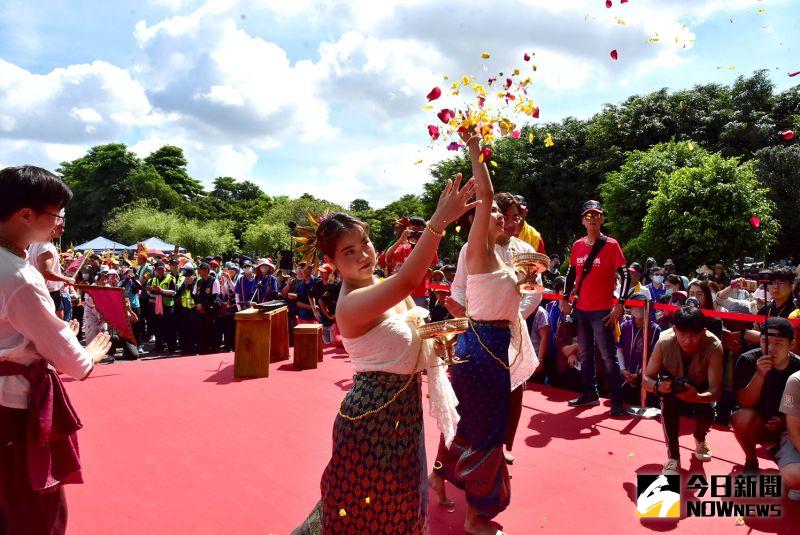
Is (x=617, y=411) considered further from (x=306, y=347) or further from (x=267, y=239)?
(x=267, y=239)

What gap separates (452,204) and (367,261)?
1.54ft

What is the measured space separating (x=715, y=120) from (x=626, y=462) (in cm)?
2466

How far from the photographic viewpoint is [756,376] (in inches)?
160

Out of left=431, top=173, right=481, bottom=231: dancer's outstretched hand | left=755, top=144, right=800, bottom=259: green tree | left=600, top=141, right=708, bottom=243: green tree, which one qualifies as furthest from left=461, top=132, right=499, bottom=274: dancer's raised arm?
left=755, top=144, right=800, bottom=259: green tree

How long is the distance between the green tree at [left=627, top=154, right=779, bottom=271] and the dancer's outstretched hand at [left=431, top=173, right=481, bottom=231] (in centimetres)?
1441

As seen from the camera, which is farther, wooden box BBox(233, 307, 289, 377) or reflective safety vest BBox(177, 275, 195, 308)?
reflective safety vest BBox(177, 275, 195, 308)

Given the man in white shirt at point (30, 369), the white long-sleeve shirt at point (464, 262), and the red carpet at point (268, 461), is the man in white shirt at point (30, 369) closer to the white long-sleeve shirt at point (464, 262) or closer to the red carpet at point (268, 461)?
the red carpet at point (268, 461)

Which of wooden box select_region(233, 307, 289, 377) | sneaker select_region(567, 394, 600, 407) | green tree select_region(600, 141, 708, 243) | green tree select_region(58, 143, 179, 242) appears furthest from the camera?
green tree select_region(58, 143, 179, 242)

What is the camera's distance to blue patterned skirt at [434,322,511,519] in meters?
3.19

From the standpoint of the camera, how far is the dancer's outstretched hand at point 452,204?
2.10 meters

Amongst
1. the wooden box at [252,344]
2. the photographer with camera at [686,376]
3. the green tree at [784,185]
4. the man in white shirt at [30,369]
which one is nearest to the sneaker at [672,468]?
the photographer with camera at [686,376]

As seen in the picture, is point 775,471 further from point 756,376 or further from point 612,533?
point 612,533

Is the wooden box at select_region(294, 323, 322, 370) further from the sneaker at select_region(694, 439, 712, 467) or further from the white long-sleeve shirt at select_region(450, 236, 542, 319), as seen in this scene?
the sneaker at select_region(694, 439, 712, 467)

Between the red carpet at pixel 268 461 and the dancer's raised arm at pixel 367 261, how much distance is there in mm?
1862
